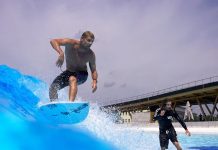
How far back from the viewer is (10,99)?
6.67 m

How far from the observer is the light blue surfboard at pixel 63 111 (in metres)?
6.80

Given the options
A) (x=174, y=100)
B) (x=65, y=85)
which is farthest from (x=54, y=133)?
(x=174, y=100)

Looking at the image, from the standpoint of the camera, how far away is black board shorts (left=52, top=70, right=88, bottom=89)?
7.55 meters

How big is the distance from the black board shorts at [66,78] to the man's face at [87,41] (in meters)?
0.64

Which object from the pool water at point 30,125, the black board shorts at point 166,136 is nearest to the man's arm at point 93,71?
the pool water at point 30,125

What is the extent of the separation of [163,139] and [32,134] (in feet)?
16.5

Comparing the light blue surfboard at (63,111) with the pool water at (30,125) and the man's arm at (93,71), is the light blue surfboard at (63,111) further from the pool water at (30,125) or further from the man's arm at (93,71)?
the man's arm at (93,71)

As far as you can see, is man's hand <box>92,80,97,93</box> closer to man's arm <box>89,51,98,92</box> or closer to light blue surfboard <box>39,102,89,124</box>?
man's arm <box>89,51,98,92</box>

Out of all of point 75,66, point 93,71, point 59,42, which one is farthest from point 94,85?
point 59,42

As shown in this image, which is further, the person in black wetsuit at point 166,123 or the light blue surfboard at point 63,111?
the person in black wetsuit at point 166,123

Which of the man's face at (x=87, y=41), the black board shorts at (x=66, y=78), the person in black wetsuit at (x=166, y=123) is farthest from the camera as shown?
the person in black wetsuit at (x=166, y=123)

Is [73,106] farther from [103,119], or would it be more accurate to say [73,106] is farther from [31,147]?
[103,119]

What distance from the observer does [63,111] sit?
686cm

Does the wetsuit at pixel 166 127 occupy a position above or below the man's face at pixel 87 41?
below
